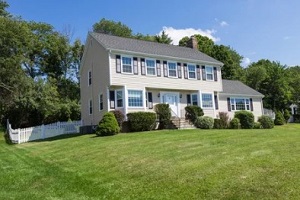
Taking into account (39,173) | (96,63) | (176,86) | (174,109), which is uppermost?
(96,63)

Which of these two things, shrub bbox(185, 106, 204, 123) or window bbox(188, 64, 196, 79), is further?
window bbox(188, 64, 196, 79)

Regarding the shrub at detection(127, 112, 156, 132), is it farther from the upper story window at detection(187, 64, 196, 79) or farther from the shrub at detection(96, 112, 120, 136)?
the upper story window at detection(187, 64, 196, 79)

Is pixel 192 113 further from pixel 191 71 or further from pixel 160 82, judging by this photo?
pixel 191 71

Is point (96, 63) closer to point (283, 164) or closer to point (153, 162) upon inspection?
point (153, 162)

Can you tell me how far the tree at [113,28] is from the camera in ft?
175

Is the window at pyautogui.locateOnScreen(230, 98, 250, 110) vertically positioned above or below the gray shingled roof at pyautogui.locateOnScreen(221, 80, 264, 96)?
below

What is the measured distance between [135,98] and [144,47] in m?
4.84

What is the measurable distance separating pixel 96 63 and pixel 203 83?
370 inches

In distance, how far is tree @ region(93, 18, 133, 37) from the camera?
53.4 meters

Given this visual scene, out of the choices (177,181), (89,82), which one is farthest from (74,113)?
(177,181)

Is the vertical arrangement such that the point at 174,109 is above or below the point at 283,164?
above

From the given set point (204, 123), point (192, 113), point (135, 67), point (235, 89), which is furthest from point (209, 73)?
point (135, 67)

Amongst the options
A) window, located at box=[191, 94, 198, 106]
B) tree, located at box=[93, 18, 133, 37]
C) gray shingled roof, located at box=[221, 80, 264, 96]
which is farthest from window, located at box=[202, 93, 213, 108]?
tree, located at box=[93, 18, 133, 37]

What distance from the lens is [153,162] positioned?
9148 millimetres
